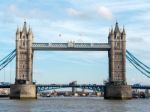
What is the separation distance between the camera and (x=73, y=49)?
176250 millimetres

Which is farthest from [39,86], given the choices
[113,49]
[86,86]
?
[113,49]

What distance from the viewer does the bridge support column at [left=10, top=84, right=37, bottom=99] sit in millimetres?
173875

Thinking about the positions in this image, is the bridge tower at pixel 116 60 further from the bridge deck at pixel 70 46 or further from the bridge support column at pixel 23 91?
the bridge support column at pixel 23 91

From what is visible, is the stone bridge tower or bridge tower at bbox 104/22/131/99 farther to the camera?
the stone bridge tower

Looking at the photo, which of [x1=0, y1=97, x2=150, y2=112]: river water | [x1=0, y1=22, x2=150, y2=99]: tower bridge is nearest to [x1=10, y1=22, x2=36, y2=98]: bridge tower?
[x1=0, y1=22, x2=150, y2=99]: tower bridge

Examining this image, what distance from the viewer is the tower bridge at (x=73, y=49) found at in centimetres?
17538

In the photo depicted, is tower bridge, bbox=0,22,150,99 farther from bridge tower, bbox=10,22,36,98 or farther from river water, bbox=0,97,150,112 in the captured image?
river water, bbox=0,97,150,112

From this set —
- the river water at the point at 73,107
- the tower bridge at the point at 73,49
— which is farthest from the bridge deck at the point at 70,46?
the river water at the point at 73,107

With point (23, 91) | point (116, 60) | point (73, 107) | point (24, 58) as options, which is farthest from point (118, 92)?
point (73, 107)

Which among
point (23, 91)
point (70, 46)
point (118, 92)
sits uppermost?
point (70, 46)

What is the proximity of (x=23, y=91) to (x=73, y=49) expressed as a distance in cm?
1697

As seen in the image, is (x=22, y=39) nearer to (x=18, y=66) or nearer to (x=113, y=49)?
(x=18, y=66)

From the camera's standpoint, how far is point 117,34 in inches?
7357

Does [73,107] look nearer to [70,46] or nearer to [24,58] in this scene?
[70,46]
